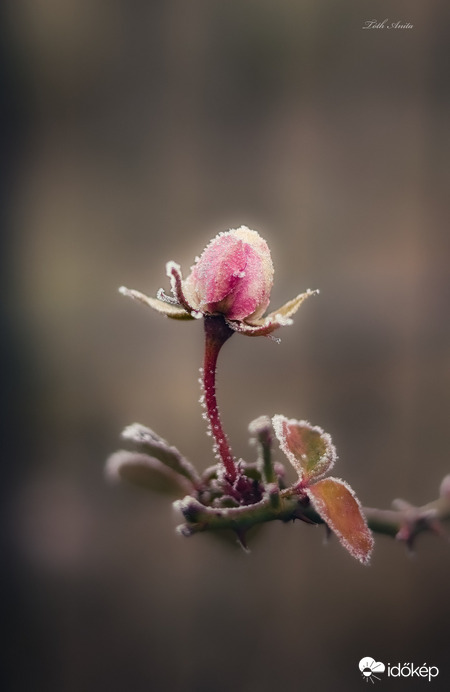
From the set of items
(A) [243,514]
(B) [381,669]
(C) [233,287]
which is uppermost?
(C) [233,287]

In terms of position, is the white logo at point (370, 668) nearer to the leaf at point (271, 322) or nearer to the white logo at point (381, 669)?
the white logo at point (381, 669)

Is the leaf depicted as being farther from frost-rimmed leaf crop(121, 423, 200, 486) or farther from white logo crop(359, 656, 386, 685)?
white logo crop(359, 656, 386, 685)

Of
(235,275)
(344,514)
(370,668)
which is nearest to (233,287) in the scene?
(235,275)

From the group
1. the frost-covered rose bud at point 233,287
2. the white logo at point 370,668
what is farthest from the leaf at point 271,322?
the white logo at point 370,668

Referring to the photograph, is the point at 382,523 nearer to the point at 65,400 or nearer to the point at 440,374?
the point at 440,374

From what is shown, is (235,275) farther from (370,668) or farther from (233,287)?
(370,668)

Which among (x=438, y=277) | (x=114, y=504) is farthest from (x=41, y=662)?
(x=438, y=277)

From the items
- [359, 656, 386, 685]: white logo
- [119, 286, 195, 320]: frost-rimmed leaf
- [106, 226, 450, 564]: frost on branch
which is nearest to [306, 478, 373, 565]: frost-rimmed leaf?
[106, 226, 450, 564]: frost on branch
